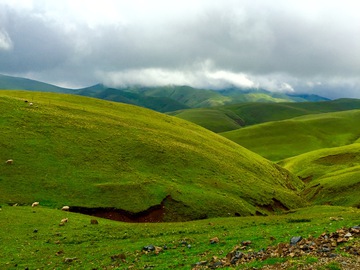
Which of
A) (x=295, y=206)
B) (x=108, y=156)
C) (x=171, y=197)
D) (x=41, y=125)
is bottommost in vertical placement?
(x=295, y=206)

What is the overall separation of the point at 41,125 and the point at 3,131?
6.97 m

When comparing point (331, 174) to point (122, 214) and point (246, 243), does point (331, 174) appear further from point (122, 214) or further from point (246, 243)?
point (246, 243)

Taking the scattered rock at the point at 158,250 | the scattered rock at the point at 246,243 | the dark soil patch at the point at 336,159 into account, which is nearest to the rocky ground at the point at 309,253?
the scattered rock at the point at 246,243

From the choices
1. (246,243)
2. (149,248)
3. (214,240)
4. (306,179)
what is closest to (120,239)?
(149,248)

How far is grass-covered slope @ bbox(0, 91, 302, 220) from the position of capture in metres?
47.5

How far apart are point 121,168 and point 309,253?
3990 cm

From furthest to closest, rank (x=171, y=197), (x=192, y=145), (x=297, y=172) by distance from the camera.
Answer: (x=297, y=172), (x=192, y=145), (x=171, y=197)

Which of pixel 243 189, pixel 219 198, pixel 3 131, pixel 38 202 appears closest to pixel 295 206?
pixel 243 189

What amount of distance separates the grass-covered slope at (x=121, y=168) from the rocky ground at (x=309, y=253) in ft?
82.6

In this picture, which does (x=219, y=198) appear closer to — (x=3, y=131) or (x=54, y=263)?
(x=54, y=263)

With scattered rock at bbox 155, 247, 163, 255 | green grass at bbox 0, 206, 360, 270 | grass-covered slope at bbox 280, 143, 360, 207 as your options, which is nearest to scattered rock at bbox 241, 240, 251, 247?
Answer: green grass at bbox 0, 206, 360, 270

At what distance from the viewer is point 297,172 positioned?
346 feet

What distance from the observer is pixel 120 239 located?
101 feet

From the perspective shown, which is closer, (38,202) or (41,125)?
(38,202)
